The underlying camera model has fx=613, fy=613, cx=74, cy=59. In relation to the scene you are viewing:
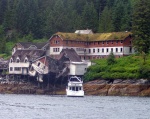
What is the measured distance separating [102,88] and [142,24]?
16.7 meters

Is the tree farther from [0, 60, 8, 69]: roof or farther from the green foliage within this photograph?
[0, 60, 8, 69]: roof

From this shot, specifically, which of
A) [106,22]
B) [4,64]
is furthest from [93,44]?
[4,64]

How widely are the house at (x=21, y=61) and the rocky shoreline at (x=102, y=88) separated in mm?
4999

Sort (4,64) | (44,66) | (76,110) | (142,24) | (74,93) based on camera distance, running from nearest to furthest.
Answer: (76,110), (74,93), (44,66), (142,24), (4,64)

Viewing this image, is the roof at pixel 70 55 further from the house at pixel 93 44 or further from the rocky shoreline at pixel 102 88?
the rocky shoreline at pixel 102 88

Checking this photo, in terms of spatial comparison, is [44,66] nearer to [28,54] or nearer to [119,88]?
[28,54]

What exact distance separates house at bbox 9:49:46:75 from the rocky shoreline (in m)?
5.00

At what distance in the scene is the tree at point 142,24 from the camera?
381 feet

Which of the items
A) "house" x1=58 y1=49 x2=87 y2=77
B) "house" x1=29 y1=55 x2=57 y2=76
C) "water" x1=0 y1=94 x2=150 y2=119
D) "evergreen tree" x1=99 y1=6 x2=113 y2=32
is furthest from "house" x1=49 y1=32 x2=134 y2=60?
"water" x1=0 y1=94 x2=150 y2=119

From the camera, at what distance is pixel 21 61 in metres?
121

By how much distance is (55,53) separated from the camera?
130 metres

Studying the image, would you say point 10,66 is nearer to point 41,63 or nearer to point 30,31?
point 41,63

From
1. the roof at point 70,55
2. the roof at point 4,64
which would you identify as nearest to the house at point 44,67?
the roof at point 70,55

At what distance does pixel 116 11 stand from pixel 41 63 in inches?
1227
